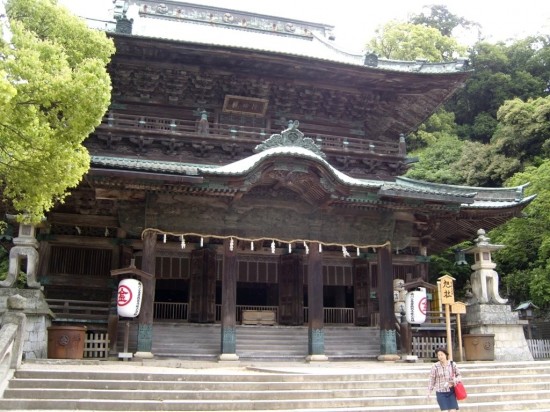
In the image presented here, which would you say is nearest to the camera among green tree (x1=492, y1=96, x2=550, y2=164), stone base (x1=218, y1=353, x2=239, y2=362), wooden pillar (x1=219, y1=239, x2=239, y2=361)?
stone base (x1=218, y1=353, x2=239, y2=362)

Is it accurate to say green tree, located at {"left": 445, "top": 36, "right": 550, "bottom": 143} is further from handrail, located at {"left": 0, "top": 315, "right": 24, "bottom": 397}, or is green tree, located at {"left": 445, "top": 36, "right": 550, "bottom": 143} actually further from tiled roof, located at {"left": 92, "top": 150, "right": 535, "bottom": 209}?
handrail, located at {"left": 0, "top": 315, "right": 24, "bottom": 397}

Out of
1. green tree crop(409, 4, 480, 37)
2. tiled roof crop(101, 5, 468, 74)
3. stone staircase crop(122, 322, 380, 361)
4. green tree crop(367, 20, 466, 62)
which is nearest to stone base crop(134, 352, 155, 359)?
stone staircase crop(122, 322, 380, 361)

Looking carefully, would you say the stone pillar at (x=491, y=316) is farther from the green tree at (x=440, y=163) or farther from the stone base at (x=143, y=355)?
the green tree at (x=440, y=163)

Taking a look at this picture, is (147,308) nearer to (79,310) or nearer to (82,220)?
(79,310)

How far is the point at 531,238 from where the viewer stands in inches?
999

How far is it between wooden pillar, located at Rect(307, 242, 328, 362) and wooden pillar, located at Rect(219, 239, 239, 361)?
2.02m

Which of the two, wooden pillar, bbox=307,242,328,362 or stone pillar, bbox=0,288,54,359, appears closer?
stone pillar, bbox=0,288,54,359

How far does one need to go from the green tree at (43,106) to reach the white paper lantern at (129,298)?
433cm

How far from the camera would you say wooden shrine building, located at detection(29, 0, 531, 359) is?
14258 millimetres

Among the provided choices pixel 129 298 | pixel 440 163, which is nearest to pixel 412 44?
pixel 440 163

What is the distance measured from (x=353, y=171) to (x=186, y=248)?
5.86m

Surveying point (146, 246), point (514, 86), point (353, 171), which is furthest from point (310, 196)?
point (514, 86)

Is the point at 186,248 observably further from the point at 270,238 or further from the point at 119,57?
the point at 119,57

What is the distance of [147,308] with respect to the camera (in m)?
13.8
